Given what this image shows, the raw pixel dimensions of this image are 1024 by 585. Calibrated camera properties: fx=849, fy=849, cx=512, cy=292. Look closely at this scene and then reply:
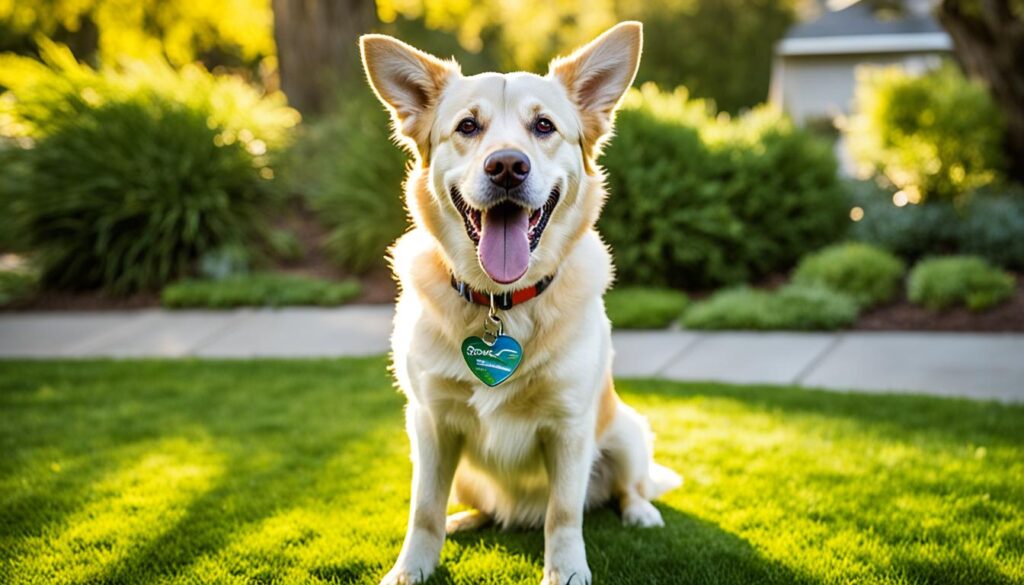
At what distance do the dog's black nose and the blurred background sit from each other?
14.3 ft

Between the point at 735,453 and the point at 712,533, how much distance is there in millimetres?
996

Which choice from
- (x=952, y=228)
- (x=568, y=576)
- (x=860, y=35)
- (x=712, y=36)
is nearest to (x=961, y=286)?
(x=952, y=228)

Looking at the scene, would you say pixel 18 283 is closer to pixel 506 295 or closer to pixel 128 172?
pixel 128 172

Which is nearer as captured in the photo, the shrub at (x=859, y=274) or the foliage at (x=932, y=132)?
the shrub at (x=859, y=274)

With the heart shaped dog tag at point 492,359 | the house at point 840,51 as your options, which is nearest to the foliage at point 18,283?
the heart shaped dog tag at point 492,359

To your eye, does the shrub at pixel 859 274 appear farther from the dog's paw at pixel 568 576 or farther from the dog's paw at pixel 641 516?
the dog's paw at pixel 568 576

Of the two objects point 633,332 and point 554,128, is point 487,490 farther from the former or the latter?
point 633,332

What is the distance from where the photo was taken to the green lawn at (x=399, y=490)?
3012 mm

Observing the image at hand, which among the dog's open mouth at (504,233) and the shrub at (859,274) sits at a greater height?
the dog's open mouth at (504,233)

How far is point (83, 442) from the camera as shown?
447 centimetres

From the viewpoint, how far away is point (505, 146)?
8.89 ft

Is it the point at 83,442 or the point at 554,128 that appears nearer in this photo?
the point at 554,128

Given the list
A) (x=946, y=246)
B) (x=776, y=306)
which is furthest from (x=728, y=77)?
(x=776, y=306)

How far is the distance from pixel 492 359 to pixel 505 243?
1.23 feet
